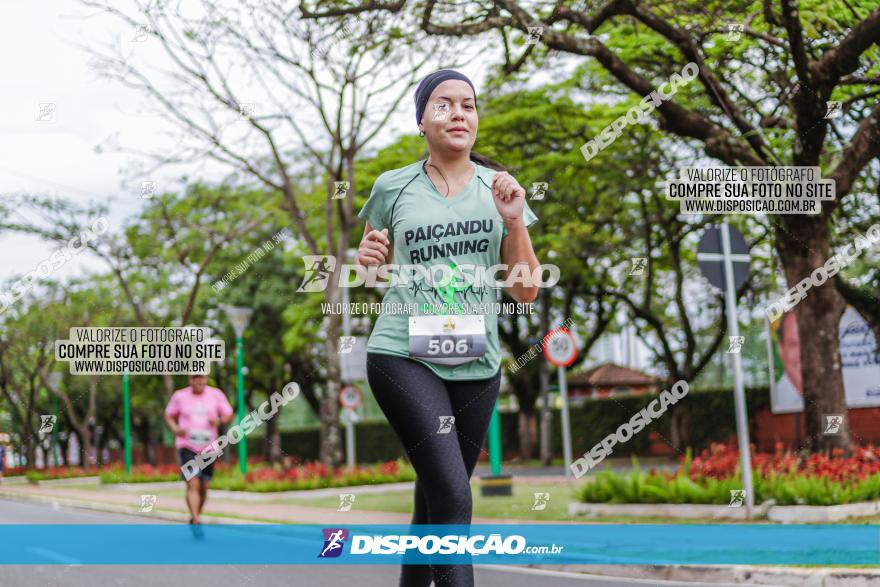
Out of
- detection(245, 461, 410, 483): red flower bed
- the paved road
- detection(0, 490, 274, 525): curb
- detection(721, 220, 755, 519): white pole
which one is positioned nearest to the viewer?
the paved road

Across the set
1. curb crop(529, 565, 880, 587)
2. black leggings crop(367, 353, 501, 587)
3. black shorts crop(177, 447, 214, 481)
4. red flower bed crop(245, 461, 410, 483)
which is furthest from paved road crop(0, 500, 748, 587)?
red flower bed crop(245, 461, 410, 483)

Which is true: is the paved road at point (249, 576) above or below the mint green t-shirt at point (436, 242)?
below

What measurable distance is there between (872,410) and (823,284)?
12567mm

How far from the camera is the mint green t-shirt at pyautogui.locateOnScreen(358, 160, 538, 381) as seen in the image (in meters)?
3.34

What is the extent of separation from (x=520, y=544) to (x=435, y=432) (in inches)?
53.3

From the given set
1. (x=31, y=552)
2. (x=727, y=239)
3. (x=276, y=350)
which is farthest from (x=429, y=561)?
(x=276, y=350)

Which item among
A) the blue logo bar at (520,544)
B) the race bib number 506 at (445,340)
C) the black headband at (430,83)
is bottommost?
the blue logo bar at (520,544)

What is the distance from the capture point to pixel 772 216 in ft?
38.1

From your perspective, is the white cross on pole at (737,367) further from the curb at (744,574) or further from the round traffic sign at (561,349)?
the round traffic sign at (561,349)

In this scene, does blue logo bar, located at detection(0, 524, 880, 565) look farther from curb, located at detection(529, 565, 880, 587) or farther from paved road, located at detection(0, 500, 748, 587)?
paved road, located at detection(0, 500, 748, 587)

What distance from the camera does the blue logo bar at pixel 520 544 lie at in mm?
6633

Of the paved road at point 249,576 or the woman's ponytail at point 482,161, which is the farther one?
the paved road at point 249,576

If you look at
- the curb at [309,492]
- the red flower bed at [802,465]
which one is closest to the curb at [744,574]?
the red flower bed at [802,465]

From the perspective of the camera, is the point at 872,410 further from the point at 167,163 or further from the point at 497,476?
the point at 167,163
